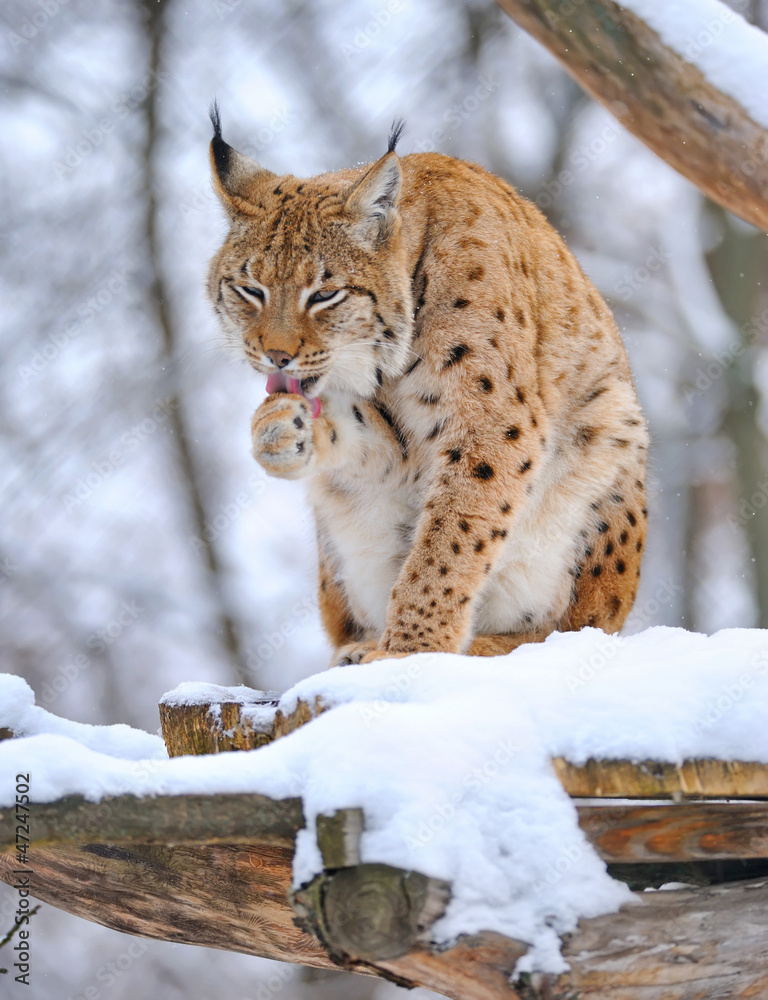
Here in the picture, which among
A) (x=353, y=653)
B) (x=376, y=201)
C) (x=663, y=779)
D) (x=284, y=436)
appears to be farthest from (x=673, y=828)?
(x=376, y=201)

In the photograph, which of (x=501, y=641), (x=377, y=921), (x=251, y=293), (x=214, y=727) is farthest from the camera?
(x=501, y=641)

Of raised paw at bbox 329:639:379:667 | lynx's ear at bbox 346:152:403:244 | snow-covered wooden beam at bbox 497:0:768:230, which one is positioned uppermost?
snow-covered wooden beam at bbox 497:0:768:230

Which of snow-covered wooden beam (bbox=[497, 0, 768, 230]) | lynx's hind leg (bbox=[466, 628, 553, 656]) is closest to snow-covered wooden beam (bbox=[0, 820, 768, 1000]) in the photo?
lynx's hind leg (bbox=[466, 628, 553, 656])

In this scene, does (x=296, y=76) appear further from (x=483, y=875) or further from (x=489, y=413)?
(x=483, y=875)

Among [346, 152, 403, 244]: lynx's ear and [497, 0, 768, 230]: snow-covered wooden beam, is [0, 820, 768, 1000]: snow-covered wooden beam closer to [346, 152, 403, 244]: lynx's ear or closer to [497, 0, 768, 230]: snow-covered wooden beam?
[346, 152, 403, 244]: lynx's ear

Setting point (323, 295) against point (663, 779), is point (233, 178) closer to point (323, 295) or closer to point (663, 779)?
point (323, 295)

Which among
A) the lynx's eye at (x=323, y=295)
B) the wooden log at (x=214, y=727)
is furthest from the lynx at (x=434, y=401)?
the wooden log at (x=214, y=727)

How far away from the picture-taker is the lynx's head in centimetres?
362

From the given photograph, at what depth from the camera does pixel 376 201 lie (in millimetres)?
3816

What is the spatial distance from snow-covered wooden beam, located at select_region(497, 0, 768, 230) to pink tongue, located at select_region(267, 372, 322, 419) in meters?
2.24

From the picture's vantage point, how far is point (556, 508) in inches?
162

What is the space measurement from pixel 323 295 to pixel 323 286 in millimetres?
31

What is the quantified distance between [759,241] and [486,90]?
2.72 metres

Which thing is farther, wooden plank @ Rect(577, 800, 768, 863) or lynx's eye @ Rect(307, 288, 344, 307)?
lynx's eye @ Rect(307, 288, 344, 307)
